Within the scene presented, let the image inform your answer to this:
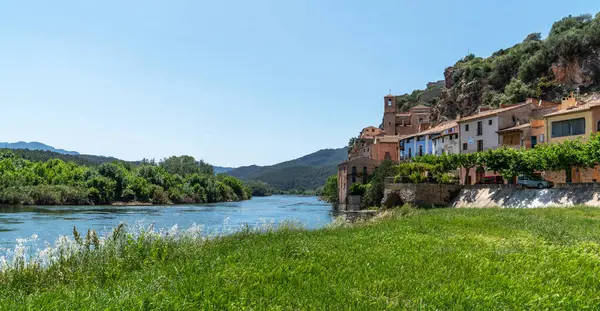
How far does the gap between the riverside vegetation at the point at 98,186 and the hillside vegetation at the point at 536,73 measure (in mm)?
58223

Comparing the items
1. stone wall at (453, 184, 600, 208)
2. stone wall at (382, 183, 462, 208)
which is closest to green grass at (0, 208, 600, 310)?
stone wall at (453, 184, 600, 208)

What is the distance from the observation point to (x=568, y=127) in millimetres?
40844

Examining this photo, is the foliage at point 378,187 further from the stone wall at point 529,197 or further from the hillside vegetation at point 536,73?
the hillside vegetation at point 536,73

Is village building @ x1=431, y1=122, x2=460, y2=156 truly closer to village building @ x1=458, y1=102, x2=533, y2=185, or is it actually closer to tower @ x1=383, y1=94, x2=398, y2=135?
village building @ x1=458, y1=102, x2=533, y2=185

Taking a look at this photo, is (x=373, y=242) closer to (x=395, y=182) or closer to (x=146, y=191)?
(x=395, y=182)

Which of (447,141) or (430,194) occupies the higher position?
(447,141)

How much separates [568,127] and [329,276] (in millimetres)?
39892

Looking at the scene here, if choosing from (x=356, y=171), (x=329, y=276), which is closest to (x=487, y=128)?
(x=356, y=171)

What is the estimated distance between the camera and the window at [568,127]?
3953 cm

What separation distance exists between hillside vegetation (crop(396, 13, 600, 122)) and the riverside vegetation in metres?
58.2

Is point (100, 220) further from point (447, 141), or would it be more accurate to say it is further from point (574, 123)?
point (574, 123)

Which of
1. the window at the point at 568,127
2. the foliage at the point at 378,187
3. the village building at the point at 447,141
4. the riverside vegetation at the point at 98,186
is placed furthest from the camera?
the riverside vegetation at the point at 98,186

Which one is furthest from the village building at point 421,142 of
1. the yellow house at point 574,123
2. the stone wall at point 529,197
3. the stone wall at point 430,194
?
the stone wall at point 529,197

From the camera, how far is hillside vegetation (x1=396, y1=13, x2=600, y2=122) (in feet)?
218
